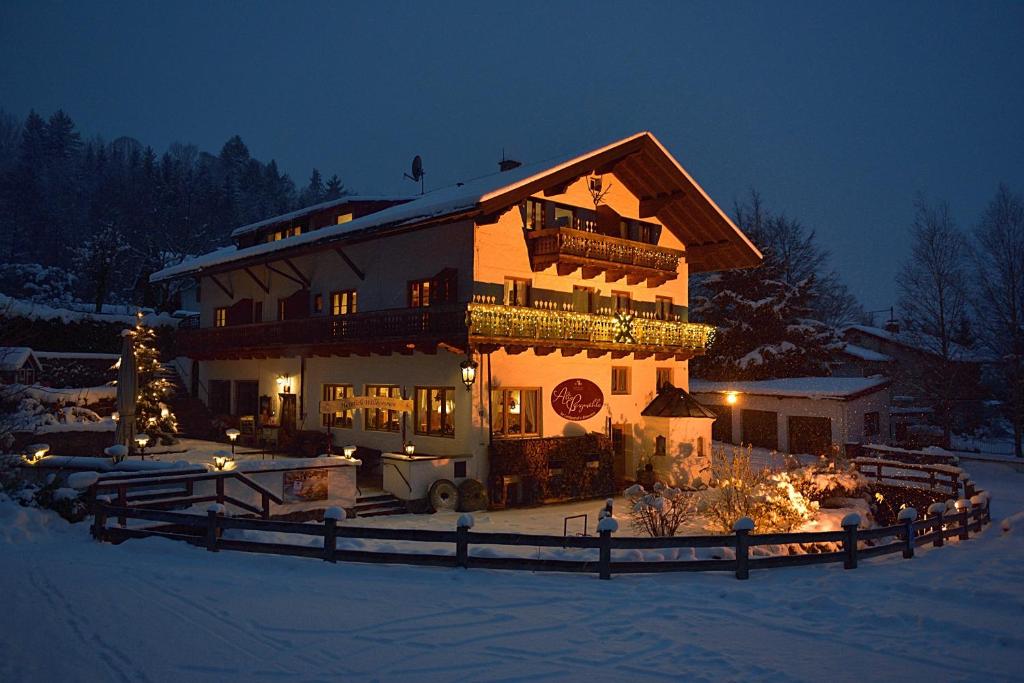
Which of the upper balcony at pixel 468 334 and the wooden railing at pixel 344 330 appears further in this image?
the wooden railing at pixel 344 330

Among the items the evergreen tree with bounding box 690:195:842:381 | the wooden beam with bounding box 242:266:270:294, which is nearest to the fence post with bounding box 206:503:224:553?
the wooden beam with bounding box 242:266:270:294

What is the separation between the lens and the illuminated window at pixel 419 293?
2297 centimetres

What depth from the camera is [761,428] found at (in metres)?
34.7

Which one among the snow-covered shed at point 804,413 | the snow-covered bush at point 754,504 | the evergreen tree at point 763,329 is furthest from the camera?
the evergreen tree at point 763,329

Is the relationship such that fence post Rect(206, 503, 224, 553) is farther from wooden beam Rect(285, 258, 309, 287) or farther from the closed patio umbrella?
wooden beam Rect(285, 258, 309, 287)

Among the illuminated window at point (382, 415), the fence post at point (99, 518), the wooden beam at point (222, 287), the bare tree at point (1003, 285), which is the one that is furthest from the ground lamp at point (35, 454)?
the bare tree at point (1003, 285)

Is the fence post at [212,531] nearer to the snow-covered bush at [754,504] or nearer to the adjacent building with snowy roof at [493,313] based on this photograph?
the adjacent building with snowy roof at [493,313]

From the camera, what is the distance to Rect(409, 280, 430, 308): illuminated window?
2297 cm

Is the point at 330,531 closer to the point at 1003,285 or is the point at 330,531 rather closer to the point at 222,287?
the point at 222,287

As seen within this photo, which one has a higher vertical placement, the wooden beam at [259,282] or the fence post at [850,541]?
the wooden beam at [259,282]

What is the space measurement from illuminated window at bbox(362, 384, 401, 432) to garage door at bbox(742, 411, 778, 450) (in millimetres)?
19037

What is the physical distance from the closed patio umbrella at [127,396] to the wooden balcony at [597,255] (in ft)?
38.6

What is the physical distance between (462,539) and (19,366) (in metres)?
25.6

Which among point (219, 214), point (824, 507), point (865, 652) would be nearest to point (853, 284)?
point (219, 214)
